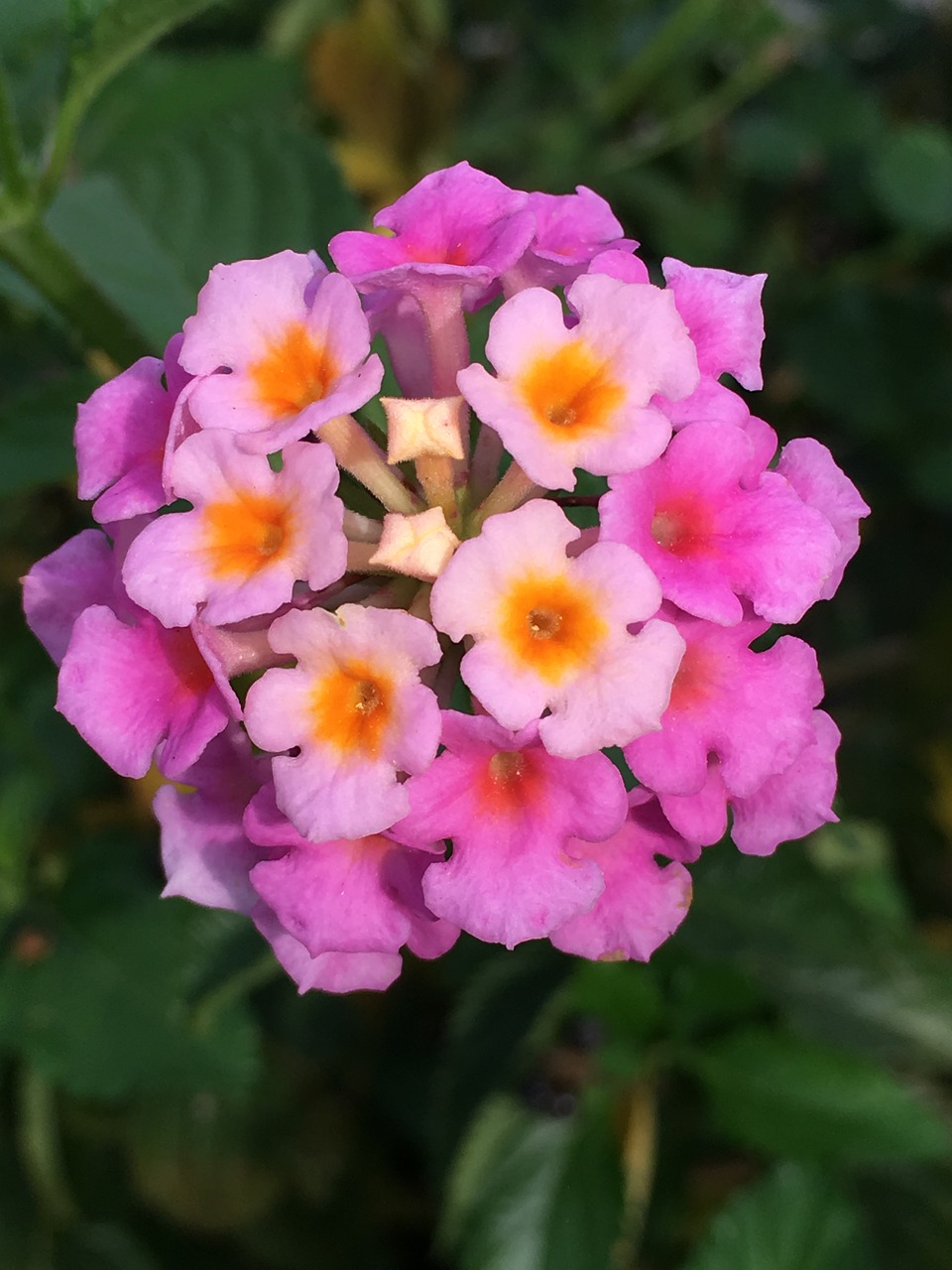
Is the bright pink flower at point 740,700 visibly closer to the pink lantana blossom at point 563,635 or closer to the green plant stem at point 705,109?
the pink lantana blossom at point 563,635

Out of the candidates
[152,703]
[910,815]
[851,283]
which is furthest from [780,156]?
[152,703]

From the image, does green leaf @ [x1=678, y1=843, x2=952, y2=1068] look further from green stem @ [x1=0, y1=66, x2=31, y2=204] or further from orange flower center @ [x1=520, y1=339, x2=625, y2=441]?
green stem @ [x1=0, y1=66, x2=31, y2=204]

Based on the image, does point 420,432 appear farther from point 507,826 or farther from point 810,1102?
point 810,1102

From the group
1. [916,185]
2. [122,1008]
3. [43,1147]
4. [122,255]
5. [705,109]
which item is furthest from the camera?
[705,109]

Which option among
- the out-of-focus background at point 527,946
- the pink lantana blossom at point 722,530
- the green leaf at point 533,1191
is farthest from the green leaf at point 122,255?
the green leaf at point 533,1191

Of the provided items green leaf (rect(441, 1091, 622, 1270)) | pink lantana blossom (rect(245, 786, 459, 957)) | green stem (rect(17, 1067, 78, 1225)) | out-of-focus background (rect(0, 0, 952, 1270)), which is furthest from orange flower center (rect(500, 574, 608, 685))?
green stem (rect(17, 1067, 78, 1225))

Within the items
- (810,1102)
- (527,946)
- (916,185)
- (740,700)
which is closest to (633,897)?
(740,700)
